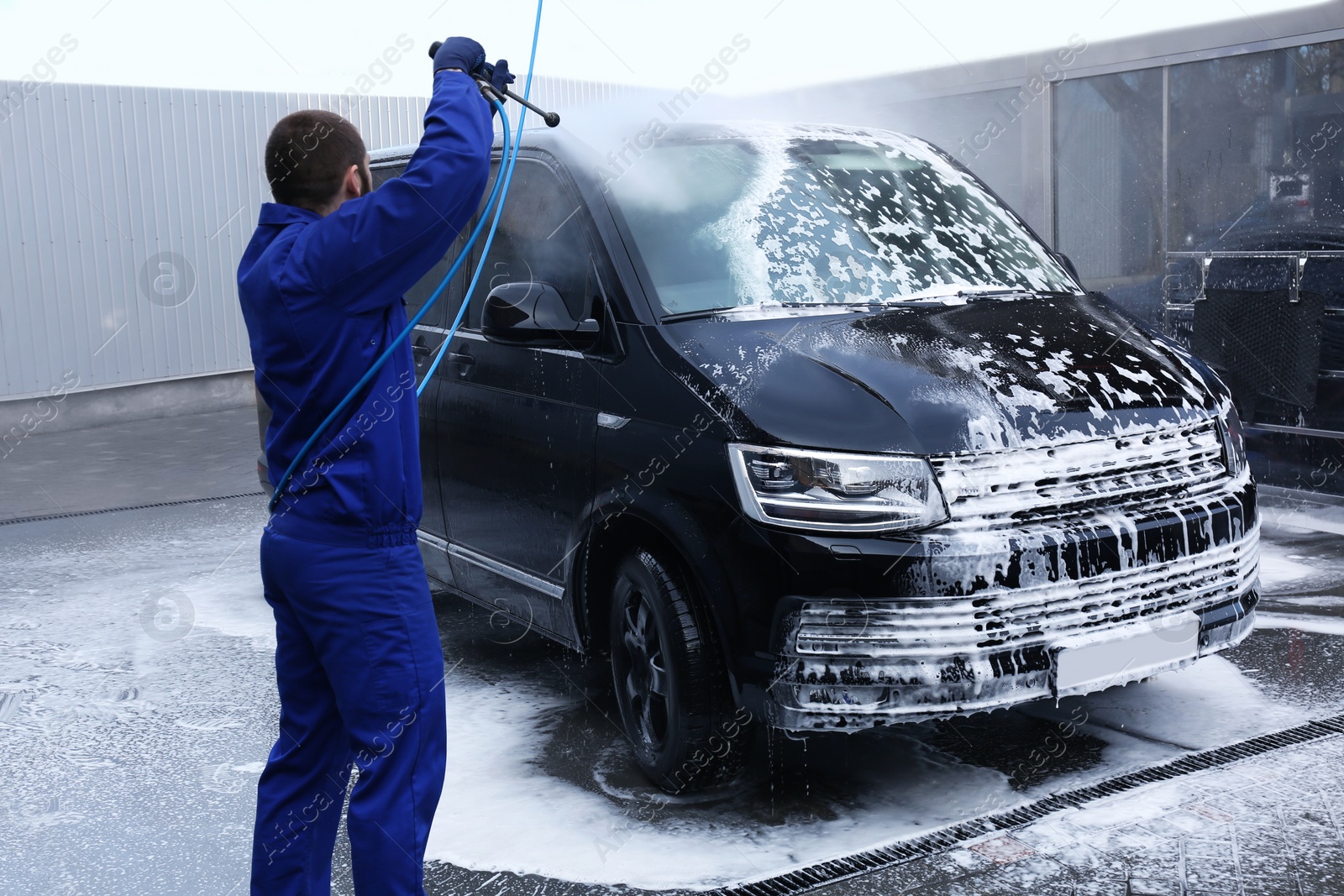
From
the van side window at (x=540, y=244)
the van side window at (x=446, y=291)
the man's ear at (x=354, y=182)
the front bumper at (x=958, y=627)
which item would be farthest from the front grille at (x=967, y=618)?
the van side window at (x=446, y=291)

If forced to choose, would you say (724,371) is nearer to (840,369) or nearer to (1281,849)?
(840,369)

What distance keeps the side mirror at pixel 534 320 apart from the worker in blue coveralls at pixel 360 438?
1.34 m

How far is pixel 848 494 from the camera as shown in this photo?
3.50 m

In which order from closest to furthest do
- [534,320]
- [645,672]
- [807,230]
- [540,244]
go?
1. [645,672]
2. [534,320]
3. [807,230]
4. [540,244]

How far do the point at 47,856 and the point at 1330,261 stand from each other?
7017mm

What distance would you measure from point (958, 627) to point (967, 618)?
0.03 metres

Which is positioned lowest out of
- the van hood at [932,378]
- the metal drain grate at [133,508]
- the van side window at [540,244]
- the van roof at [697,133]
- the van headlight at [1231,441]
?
the metal drain grate at [133,508]

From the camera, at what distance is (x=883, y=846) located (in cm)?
358

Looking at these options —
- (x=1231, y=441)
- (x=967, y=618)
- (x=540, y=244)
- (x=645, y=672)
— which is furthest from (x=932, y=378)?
(x=540, y=244)

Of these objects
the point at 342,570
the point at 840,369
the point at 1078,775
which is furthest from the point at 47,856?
the point at 1078,775

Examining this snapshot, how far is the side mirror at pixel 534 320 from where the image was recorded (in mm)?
4191

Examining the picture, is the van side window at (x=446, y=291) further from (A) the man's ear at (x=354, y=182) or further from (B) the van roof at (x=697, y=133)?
(A) the man's ear at (x=354, y=182)

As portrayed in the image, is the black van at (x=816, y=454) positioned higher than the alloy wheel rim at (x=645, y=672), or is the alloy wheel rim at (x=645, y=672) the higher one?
the black van at (x=816, y=454)

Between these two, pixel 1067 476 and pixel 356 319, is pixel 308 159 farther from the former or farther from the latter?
pixel 1067 476
